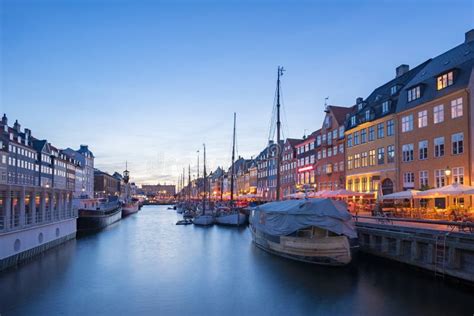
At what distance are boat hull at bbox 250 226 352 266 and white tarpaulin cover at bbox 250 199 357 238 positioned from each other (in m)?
0.63

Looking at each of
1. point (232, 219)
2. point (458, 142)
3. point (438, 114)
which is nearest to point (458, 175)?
point (458, 142)

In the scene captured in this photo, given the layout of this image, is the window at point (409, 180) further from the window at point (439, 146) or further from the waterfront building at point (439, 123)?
the window at point (439, 146)

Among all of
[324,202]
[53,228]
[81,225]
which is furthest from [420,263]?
[81,225]

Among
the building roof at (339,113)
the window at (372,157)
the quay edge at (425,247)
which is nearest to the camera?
the quay edge at (425,247)

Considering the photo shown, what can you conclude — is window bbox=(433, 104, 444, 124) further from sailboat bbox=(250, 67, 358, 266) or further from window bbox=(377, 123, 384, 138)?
sailboat bbox=(250, 67, 358, 266)

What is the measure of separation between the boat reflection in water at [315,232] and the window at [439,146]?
626 inches

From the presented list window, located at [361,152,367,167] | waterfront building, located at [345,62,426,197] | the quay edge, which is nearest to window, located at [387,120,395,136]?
waterfront building, located at [345,62,426,197]

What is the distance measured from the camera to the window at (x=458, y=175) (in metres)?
36.9

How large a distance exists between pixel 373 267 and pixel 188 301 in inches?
517

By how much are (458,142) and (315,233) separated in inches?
710

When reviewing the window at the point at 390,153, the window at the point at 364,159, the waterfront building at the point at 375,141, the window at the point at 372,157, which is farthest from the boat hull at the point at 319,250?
the window at the point at 364,159

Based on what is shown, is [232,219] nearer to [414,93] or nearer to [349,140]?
[349,140]

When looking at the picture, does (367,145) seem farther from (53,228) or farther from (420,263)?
(53,228)

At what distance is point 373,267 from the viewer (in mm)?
27500
